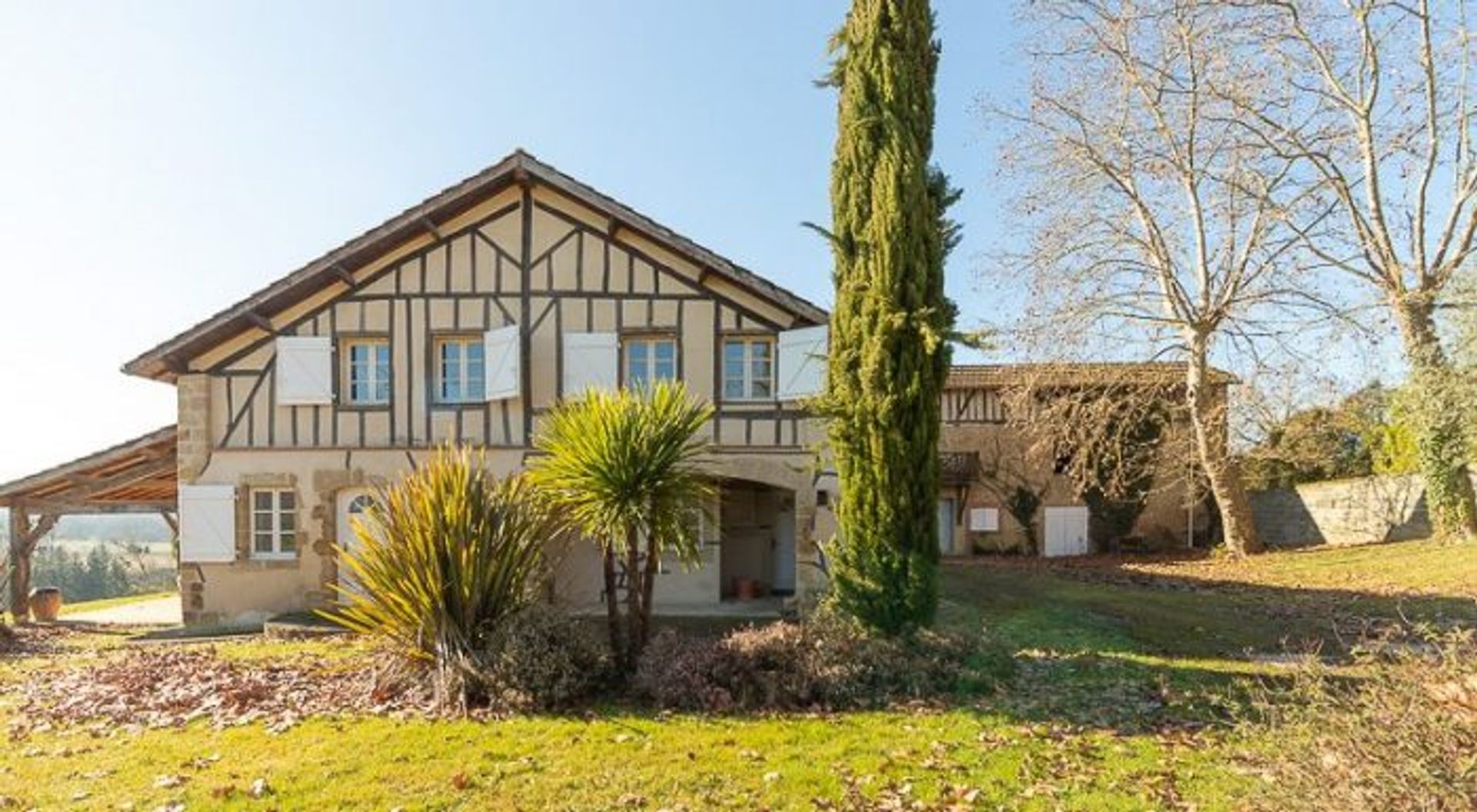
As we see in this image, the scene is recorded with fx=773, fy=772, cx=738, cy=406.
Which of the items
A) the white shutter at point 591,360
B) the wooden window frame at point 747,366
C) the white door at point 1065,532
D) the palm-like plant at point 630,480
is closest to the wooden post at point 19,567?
the white shutter at point 591,360

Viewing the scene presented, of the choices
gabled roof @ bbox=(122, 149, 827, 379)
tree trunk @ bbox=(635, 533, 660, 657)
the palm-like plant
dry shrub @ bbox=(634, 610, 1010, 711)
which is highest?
gabled roof @ bbox=(122, 149, 827, 379)

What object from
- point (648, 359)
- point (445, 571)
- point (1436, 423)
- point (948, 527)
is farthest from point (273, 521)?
point (1436, 423)

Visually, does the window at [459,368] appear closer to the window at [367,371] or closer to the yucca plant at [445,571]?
the window at [367,371]

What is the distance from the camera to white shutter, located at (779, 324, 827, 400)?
10.8 metres

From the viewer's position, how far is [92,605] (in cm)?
1744

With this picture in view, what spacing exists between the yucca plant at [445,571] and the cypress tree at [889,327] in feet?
10.1

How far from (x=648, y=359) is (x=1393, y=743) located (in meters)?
9.63

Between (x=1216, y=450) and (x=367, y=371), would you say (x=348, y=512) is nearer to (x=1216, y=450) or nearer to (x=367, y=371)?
(x=367, y=371)

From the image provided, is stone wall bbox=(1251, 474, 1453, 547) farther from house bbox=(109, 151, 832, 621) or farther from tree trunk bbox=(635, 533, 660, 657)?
tree trunk bbox=(635, 533, 660, 657)

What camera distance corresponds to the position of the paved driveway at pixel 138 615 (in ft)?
42.8

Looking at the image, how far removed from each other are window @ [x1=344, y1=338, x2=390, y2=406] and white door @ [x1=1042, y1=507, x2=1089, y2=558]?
16538 millimetres

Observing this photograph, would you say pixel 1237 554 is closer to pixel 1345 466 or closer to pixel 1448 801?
pixel 1345 466

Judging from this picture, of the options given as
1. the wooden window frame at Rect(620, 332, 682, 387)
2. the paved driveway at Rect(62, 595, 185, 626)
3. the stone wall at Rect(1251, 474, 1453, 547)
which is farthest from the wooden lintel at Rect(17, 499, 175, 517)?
the stone wall at Rect(1251, 474, 1453, 547)

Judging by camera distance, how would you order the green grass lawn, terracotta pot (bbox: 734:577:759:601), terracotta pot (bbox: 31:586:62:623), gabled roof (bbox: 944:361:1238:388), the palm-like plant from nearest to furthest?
the green grass lawn, the palm-like plant, terracotta pot (bbox: 734:577:759:601), terracotta pot (bbox: 31:586:62:623), gabled roof (bbox: 944:361:1238:388)
